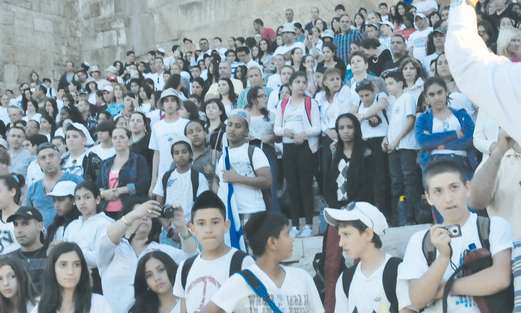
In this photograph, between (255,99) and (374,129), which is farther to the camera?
(255,99)

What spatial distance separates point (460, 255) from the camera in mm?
4285

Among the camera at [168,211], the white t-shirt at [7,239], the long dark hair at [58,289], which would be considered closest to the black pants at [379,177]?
the camera at [168,211]

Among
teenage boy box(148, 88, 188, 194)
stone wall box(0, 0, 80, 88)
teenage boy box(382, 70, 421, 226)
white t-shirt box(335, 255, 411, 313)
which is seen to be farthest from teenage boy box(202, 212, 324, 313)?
stone wall box(0, 0, 80, 88)

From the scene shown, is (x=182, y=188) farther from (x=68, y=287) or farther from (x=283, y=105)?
(x=68, y=287)

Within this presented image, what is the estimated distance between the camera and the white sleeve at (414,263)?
4.30m

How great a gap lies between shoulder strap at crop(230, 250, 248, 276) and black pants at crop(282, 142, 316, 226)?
12.3 ft

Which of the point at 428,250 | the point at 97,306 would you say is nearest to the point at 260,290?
the point at 428,250

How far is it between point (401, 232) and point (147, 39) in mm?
16940

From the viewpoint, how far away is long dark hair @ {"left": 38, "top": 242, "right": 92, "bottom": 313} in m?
5.71

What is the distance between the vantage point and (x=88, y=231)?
7.37m

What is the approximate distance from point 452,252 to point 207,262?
164cm

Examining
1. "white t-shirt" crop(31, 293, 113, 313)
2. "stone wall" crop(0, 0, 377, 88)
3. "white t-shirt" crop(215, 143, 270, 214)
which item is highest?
"stone wall" crop(0, 0, 377, 88)

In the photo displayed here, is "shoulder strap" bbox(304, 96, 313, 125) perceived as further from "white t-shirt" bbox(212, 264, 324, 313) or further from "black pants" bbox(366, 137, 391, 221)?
"white t-shirt" bbox(212, 264, 324, 313)

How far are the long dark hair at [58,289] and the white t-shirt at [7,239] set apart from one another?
5.55 ft
